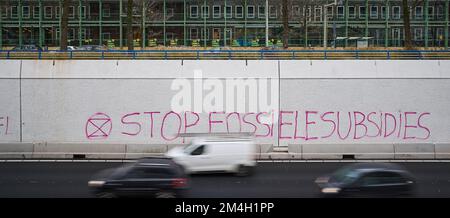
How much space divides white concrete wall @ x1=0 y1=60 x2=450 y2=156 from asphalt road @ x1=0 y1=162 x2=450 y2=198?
388cm

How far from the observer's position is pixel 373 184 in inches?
569

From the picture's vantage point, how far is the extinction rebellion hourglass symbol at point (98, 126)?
26922 mm

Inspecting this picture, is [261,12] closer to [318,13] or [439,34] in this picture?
[318,13]

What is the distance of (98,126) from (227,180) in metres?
9.68

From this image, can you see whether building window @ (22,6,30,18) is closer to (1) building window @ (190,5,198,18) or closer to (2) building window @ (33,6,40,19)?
(2) building window @ (33,6,40,19)

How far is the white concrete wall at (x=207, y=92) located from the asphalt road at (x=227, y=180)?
3.88m

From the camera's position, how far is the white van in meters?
20.1

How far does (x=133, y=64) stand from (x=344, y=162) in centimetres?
1074

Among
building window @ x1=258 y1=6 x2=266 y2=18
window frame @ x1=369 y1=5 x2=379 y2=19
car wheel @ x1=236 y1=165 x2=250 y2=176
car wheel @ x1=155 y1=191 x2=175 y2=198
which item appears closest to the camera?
car wheel @ x1=155 y1=191 x2=175 y2=198

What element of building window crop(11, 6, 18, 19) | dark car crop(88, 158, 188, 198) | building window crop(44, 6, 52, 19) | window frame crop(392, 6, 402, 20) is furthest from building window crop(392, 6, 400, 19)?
dark car crop(88, 158, 188, 198)

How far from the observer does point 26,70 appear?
1080 inches

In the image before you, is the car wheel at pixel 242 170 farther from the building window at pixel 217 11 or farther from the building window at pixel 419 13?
the building window at pixel 419 13

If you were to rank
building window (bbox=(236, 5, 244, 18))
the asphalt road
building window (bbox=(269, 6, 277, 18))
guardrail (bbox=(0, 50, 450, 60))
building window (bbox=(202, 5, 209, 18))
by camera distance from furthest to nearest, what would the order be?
building window (bbox=(236, 5, 244, 18)) → building window (bbox=(269, 6, 277, 18)) → building window (bbox=(202, 5, 209, 18)) → guardrail (bbox=(0, 50, 450, 60)) → the asphalt road

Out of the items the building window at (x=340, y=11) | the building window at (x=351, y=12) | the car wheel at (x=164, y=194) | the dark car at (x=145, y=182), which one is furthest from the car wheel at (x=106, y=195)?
the building window at (x=351, y=12)
